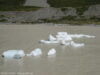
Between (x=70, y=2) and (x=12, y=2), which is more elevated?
(x=70, y=2)

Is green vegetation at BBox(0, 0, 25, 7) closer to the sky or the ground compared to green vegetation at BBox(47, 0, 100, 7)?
closer to the ground

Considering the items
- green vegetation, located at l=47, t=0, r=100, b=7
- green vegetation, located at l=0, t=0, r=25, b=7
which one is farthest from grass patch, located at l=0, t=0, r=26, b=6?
green vegetation, located at l=47, t=0, r=100, b=7

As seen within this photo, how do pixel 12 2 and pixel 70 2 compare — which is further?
pixel 12 2

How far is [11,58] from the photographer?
10.8 metres

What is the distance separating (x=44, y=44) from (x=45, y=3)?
3171 inches

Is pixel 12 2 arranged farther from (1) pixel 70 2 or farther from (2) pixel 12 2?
(1) pixel 70 2

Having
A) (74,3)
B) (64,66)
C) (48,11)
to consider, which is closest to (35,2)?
(74,3)

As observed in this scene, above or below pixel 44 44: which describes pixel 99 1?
below

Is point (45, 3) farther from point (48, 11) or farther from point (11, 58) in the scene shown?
point (11, 58)

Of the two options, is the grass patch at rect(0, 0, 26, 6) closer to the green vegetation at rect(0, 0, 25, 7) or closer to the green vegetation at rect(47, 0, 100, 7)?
the green vegetation at rect(0, 0, 25, 7)

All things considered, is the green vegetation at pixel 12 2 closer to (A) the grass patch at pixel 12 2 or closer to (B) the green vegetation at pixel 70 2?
(A) the grass patch at pixel 12 2

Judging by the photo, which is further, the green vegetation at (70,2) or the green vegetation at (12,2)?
the green vegetation at (12,2)

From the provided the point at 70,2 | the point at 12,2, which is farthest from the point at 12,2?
the point at 70,2

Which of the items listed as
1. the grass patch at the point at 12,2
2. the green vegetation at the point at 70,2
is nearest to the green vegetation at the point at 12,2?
the grass patch at the point at 12,2
